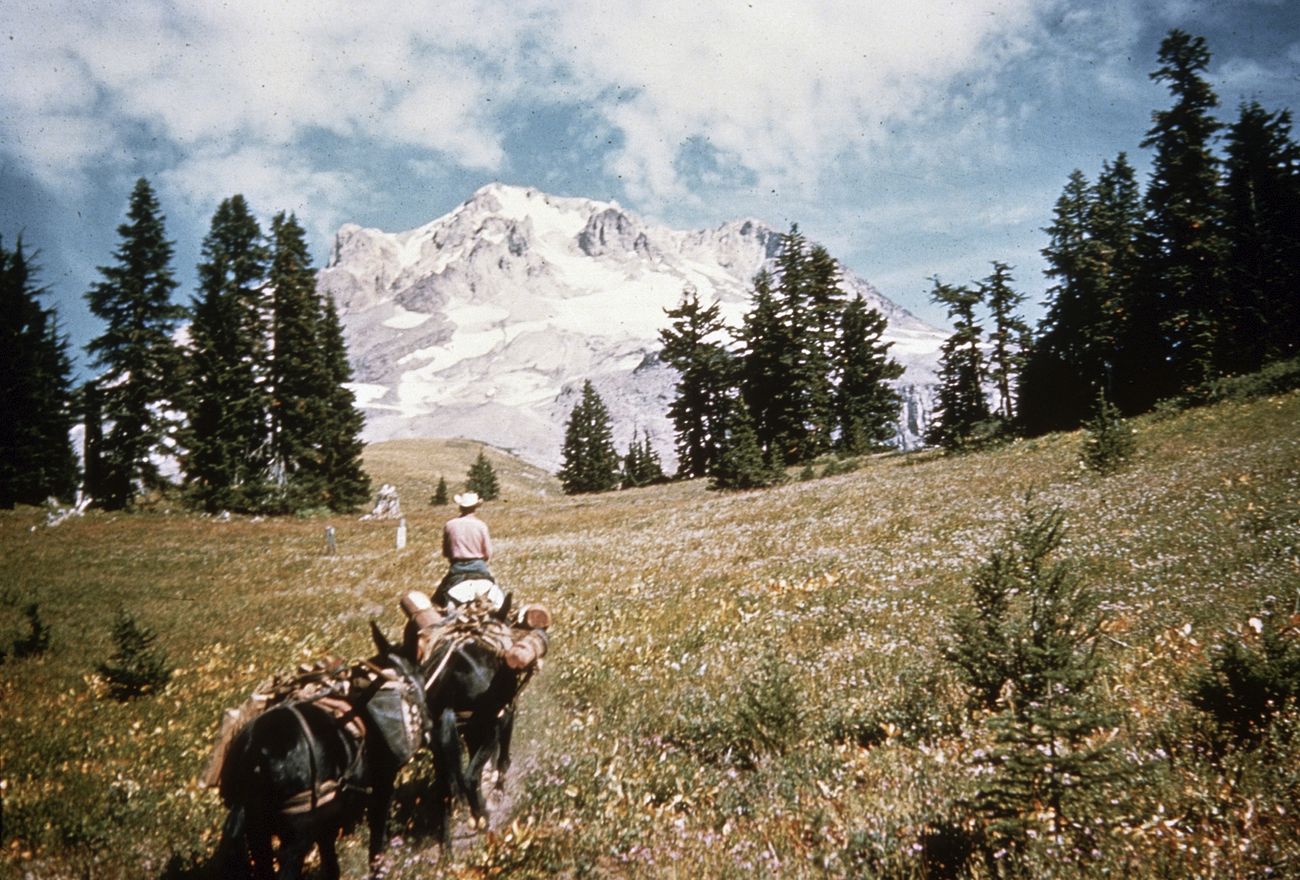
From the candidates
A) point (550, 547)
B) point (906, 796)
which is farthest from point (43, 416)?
point (906, 796)

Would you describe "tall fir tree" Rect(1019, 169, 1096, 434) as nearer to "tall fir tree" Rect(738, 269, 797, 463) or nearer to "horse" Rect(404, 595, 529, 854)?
"tall fir tree" Rect(738, 269, 797, 463)

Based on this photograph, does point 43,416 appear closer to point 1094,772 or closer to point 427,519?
point 427,519

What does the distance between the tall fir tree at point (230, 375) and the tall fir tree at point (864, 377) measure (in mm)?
47713

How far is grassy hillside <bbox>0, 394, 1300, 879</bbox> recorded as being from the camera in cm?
431

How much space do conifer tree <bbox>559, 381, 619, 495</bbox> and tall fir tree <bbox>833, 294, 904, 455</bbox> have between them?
113ft

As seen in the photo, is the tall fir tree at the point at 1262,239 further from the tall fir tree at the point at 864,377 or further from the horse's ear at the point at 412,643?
the horse's ear at the point at 412,643

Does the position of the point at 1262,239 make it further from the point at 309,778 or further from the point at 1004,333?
the point at 309,778

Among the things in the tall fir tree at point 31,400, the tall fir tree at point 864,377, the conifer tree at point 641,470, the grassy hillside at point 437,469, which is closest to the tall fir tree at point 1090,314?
the tall fir tree at point 864,377

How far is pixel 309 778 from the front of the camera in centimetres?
434

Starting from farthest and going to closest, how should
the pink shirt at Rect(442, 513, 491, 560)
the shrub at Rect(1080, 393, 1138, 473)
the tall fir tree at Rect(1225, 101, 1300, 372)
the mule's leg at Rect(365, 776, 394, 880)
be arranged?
the tall fir tree at Rect(1225, 101, 1300, 372) < the shrub at Rect(1080, 393, 1138, 473) < the pink shirt at Rect(442, 513, 491, 560) < the mule's leg at Rect(365, 776, 394, 880)

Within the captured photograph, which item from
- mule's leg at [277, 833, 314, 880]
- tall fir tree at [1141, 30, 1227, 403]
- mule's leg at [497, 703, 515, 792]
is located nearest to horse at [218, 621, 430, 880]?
mule's leg at [277, 833, 314, 880]

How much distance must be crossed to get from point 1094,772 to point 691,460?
63327mm

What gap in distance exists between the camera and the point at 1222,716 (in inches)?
203

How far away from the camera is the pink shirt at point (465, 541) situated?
28.0 feet
